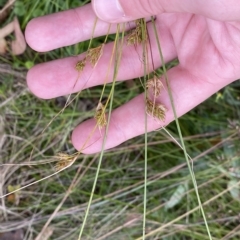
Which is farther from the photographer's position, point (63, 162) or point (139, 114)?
point (139, 114)

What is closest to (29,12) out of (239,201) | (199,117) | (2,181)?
(2,181)

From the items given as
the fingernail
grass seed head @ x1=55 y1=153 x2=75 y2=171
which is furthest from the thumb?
grass seed head @ x1=55 y1=153 x2=75 y2=171

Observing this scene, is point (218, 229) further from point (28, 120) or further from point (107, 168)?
point (28, 120)

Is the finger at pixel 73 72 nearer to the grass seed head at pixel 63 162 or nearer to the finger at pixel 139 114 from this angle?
the finger at pixel 139 114

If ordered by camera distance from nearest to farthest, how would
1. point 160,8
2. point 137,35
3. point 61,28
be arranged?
1. point 160,8
2. point 137,35
3. point 61,28

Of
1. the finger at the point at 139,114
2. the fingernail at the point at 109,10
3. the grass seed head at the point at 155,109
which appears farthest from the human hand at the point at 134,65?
the fingernail at the point at 109,10

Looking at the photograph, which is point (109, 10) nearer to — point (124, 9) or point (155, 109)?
point (124, 9)

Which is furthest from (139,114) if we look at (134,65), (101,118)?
(101,118)
